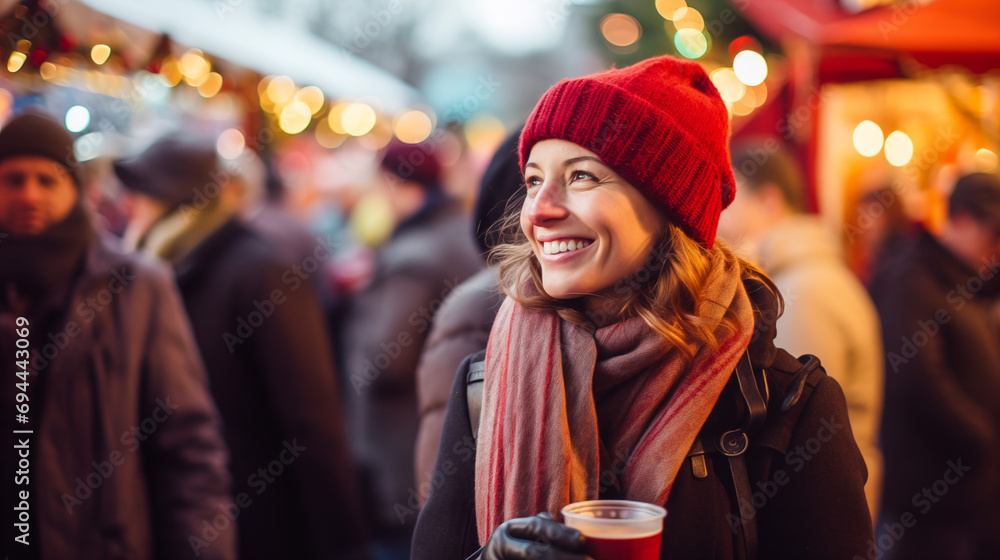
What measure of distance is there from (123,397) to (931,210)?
528 centimetres

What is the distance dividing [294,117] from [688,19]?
464cm

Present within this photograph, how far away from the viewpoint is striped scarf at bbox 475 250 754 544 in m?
1.46

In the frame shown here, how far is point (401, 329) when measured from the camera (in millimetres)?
3799

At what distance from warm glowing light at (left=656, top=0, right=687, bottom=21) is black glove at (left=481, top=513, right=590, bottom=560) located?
21.5ft

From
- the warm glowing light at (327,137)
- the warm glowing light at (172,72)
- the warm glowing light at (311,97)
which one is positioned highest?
the warm glowing light at (311,97)

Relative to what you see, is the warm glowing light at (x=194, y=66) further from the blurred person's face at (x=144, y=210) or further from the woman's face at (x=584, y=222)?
the woman's face at (x=584, y=222)

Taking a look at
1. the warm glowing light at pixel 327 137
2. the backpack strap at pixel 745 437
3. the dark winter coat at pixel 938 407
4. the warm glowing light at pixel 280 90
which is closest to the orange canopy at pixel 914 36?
the dark winter coat at pixel 938 407

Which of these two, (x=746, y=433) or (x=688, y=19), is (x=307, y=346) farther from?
(x=688, y=19)

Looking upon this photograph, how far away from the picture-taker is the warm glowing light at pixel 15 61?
2.29m

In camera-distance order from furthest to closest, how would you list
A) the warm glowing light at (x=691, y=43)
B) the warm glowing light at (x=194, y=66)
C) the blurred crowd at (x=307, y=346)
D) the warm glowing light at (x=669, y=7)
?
1. the warm glowing light at (x=669, y=7)
2. the warm glowing light at (x=691, y=43)
3. the warm glowing light at (x=194, y=66)
4. the blurred crowd at (x=307, y=346)

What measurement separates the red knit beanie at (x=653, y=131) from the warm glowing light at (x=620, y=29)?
6.00 m

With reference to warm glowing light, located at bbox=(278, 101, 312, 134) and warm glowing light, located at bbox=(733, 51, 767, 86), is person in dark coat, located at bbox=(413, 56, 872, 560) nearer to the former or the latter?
warm glowing light, located at bbox=(733, 51, 767, 86)

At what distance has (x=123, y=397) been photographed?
8.20 ft

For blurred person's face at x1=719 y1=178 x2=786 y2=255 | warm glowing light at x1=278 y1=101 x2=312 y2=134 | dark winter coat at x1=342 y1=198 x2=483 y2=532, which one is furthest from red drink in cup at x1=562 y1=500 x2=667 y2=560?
warm glowing light at x1=278 y1=101 x2=312 y2=134
